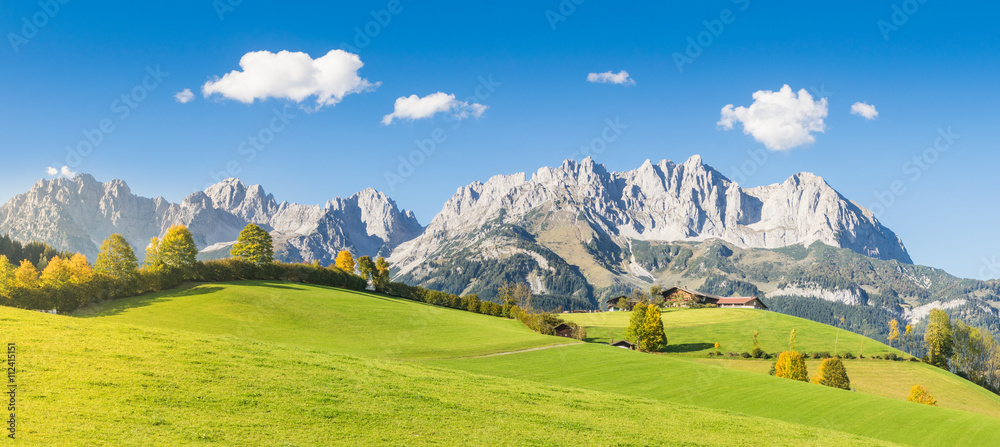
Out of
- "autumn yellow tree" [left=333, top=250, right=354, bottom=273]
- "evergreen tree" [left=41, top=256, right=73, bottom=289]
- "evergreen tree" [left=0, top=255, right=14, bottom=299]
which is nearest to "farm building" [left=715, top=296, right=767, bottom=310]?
"autumn yellow tree" [left=333, top=250, right=354, bottom=273]

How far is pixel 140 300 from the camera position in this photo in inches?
2692

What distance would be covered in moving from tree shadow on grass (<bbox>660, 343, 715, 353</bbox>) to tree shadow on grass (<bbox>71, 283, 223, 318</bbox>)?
286ft

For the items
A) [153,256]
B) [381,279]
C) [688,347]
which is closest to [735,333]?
[688,347]

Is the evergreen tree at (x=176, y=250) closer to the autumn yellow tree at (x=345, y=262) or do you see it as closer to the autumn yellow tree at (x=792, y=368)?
the autumn yellow tree at (x=345, y=262)

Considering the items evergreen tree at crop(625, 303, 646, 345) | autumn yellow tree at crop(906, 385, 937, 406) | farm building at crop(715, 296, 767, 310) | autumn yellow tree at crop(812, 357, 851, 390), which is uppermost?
farm building at crop(715, 296, 767, 310)

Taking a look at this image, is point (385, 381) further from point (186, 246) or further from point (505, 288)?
point (505, 288)

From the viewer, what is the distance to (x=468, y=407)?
85.7 feet

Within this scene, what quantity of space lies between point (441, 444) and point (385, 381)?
410 inches

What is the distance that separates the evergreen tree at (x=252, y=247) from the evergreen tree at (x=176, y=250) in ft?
50.8

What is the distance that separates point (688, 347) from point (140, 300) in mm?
100588

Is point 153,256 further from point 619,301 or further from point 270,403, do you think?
point 619,301

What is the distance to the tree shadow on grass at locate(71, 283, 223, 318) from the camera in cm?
6131

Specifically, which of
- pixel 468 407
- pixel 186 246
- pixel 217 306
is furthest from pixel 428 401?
pixel 186 246

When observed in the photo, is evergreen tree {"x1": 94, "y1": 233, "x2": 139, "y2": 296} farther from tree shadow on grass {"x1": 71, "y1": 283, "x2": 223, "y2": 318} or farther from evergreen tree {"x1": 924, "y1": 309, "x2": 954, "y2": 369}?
evergreen tree {"x1": 924, "y1": 309, "x2": 954, "y2": 369}
